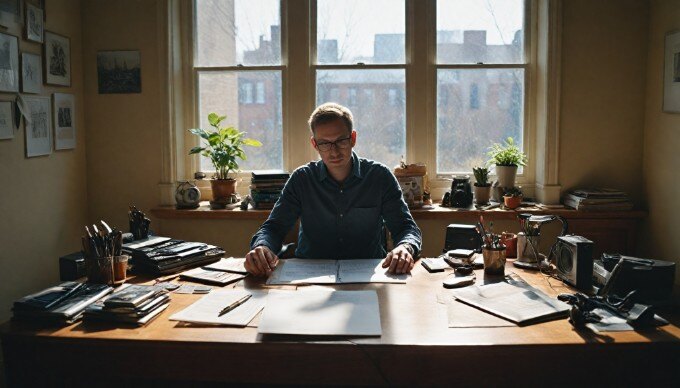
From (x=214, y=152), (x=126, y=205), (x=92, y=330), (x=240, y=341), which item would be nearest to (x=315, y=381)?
(x=240, y=341)

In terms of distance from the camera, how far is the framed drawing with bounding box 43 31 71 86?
362cm

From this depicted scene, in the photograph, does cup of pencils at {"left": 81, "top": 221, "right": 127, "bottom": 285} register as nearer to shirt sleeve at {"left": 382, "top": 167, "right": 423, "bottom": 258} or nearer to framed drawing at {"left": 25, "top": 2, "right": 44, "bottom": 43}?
shirt sleeve at {"left": 382, "top": 167, "right": 423, "bottom": 258}

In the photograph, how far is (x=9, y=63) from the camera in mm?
3252

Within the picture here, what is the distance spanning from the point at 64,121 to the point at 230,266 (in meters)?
1.96

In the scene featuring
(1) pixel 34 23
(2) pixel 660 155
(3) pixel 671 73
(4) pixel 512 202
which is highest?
(1) pixel 34 23

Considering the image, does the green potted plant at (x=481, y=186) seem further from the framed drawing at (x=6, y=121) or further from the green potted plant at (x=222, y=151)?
the framed drawing at (x=6, y=121)

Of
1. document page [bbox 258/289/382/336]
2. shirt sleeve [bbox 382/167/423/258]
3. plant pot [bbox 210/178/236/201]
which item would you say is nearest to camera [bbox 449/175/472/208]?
shirt sleeve [bbox 382/167/423/258]

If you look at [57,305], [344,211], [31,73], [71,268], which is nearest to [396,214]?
[344,211]

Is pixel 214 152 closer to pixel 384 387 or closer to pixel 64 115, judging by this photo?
pixel 64 115

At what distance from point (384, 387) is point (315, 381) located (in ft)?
0.63

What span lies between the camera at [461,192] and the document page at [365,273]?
4.99ft

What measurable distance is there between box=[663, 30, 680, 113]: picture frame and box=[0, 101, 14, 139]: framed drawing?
12.0 ft

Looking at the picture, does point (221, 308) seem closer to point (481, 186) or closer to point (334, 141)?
point (334, 141)

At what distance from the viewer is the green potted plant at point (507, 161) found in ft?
12.9
